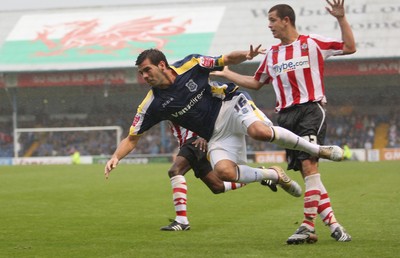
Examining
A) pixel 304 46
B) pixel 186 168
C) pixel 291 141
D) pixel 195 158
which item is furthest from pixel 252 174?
pixel 186 168

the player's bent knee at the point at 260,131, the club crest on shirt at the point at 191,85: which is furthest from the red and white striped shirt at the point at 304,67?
the club crest on shirt at the point at 191,85

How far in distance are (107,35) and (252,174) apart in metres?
41.8

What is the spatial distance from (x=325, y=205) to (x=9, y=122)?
44.7 metres

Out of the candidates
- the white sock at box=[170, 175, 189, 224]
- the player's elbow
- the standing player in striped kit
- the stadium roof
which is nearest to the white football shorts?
the standing player in striped kit

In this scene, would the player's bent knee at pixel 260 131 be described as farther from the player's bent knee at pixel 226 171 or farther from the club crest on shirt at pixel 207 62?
the club crest on shirt at pixel 207 62

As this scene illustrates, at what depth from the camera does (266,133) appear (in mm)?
8102

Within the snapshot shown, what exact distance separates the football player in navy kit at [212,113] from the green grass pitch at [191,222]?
2.80ft

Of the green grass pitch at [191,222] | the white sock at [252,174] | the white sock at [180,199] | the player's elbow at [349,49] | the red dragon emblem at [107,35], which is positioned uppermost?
the red dragon emblem at [107,35]

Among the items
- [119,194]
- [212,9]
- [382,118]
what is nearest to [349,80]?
[382,118]

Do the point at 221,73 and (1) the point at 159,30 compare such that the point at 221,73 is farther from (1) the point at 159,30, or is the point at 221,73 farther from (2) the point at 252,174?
(1) the point at 159,30

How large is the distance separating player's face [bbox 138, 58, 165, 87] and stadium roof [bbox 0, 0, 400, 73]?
120 ft

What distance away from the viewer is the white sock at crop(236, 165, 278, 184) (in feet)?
28.0

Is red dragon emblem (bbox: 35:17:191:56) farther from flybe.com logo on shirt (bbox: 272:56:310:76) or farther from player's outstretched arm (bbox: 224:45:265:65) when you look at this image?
player's outstretched arm (bbox: 224:45:265:65)

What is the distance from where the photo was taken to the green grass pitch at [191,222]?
25.9ft
